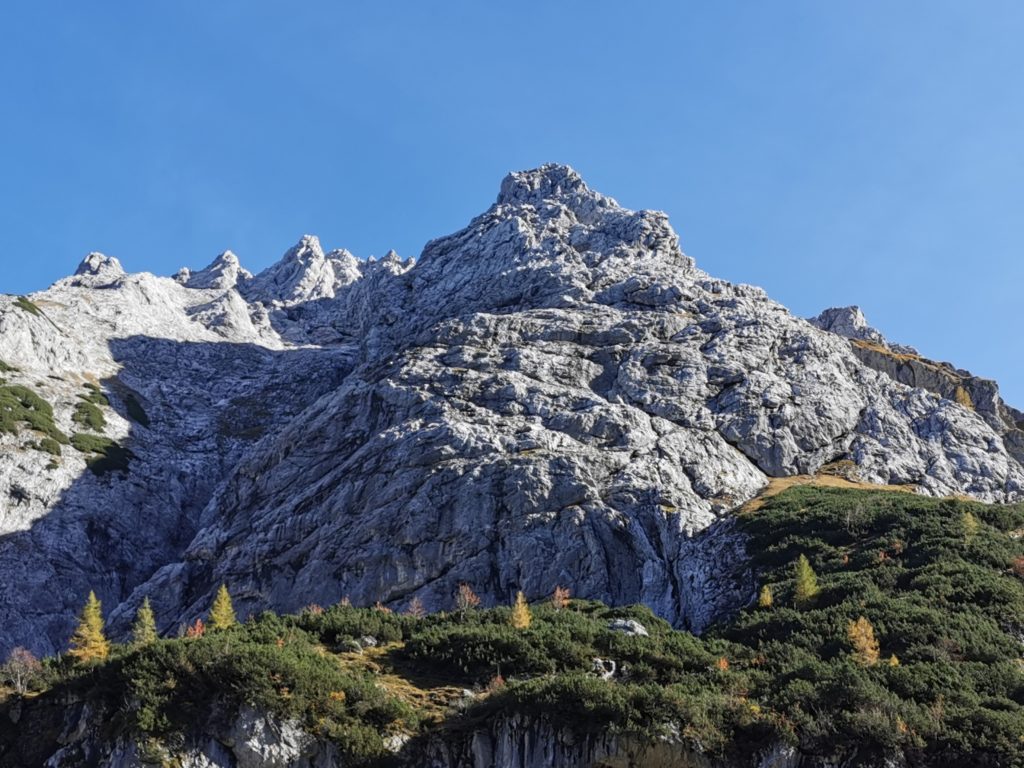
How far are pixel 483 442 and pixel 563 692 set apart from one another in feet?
156

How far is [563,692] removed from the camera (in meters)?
32.3

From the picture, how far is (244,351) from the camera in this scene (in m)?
145

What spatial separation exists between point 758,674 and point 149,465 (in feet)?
270

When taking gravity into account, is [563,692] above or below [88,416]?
below

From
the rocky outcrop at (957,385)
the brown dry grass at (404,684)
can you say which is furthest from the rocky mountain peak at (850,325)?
the brown dry grass at (404,684)

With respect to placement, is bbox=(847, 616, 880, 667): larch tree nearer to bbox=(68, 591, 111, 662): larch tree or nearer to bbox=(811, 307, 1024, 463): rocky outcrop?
bbox=(68, 591, 111, 662): larch tree

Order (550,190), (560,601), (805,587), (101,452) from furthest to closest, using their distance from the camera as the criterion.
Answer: (550,190), (101,452), (560,601), (805,587)

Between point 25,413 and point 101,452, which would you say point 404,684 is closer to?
point 101,452

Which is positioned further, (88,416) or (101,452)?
(88,416)

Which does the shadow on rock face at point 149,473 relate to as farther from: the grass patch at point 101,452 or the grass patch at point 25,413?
the grass patch at point 25,413

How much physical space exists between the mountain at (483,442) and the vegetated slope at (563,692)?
1607 centimetres

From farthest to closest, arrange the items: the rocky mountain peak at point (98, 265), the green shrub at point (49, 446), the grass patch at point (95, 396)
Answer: the rocky mountain peak at point (98, 265) < the grass patch at point (95, 396) < the green shrub at point (49, 446)

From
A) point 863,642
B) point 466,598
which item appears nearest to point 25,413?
point 466,598

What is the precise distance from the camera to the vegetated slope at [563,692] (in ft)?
100
